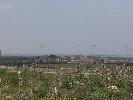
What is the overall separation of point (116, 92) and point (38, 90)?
6.63 metres

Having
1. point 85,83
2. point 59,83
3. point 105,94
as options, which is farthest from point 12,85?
point 105,94

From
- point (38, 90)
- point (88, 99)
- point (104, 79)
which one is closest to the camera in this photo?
point (88, 99)

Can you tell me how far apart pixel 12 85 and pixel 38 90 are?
435 cm

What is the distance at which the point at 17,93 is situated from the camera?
→ 88.1 ft

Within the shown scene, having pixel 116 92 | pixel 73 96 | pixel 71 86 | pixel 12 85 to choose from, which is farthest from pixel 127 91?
pixel 12 85

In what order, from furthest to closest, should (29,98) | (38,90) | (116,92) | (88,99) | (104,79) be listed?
(104,79) < (116,92) < (38,90) < (88,99) < (29,98)

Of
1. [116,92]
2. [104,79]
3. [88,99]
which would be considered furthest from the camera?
[104,79]

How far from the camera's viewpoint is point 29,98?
23.6 meters

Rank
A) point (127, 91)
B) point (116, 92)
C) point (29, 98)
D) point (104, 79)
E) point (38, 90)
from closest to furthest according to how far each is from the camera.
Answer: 1. point (29, 98)
2. point (38, 90)
3. point (116, 92)
4. point (127, 91)
5. point (104, 79)

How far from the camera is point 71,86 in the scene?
31641mm

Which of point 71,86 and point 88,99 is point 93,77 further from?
point 88,99

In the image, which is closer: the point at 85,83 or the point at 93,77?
the point at 85,83

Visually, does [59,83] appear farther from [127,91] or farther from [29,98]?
[29,98]

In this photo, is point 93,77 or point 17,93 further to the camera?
point 93,77
